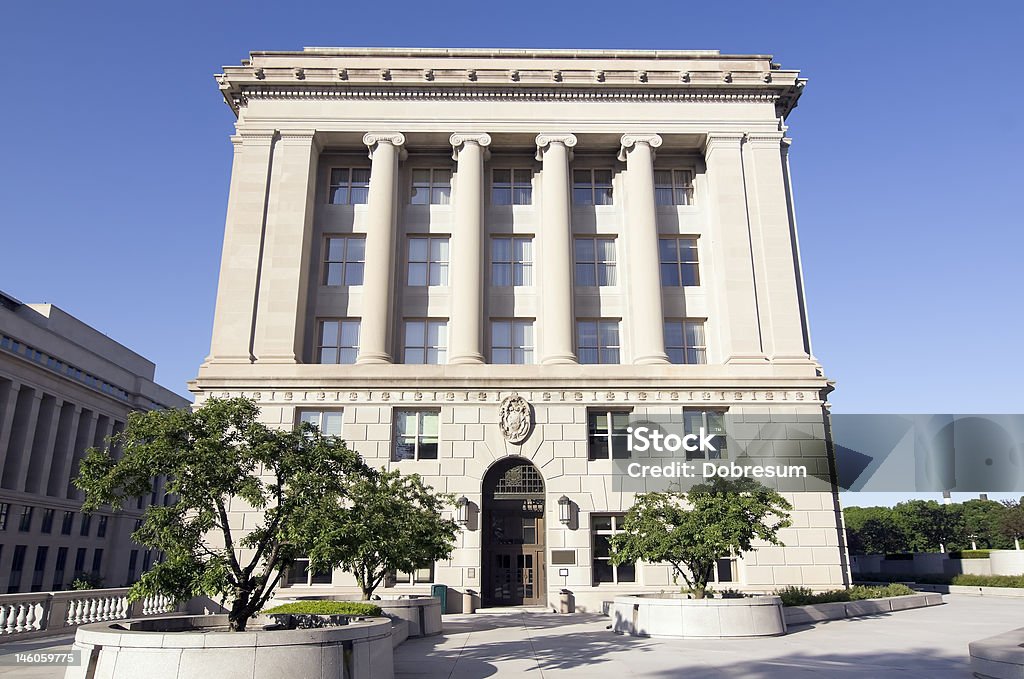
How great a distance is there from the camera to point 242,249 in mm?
34844

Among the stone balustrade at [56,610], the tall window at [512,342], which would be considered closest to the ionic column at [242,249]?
the stone balustrade at [56,610]

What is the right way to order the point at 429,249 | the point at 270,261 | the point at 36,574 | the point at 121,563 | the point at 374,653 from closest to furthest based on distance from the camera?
the point at 374,653, the point at 270,261, the point at 429,249, the point at 36,574, the point at 121,563

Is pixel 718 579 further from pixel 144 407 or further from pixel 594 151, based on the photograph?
pixel 144 407

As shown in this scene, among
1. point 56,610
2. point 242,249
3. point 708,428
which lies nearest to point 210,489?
point 56,610

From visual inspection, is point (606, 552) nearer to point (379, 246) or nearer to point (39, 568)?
point (379, 246)

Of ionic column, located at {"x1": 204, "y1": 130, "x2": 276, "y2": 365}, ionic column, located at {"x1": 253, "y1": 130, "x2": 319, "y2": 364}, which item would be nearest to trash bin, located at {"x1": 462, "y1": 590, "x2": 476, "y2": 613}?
ionic column, located at {"x1": 253, "y1": 130, "x2": 319, "y2": 364}

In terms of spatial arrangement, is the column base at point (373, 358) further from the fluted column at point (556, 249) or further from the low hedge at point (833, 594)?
the low hedge at point (833, 594)

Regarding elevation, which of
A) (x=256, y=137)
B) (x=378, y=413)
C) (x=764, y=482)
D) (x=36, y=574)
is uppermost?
(x=256, y=137)

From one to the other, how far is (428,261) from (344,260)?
4.29 metres

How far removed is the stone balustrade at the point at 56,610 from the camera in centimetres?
2005

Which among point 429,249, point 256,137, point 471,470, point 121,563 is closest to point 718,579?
point 471,470

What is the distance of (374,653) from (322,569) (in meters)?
2.11

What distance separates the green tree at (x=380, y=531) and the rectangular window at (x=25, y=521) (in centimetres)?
5115

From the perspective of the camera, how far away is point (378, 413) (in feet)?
106
